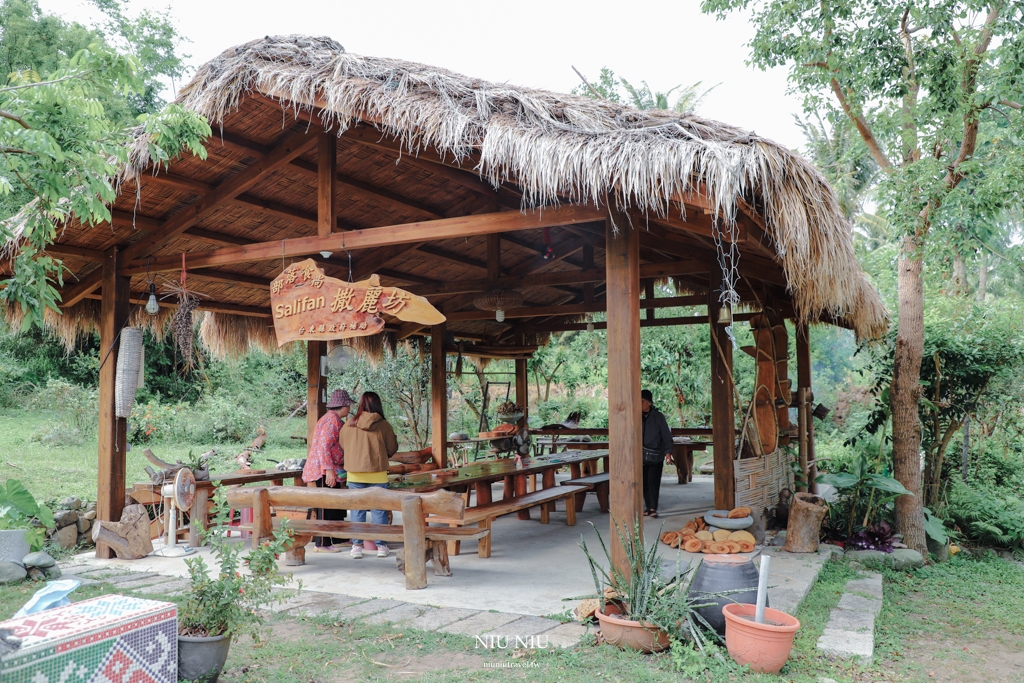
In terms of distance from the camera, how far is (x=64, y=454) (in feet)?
35.9

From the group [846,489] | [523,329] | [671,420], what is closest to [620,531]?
[846,489]

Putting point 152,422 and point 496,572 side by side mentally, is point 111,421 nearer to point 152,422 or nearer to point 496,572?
point 496,572

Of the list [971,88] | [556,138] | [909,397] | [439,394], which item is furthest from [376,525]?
[971,88]

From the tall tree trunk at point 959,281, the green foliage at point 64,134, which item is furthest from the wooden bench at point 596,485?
the green foliage at point 64,134

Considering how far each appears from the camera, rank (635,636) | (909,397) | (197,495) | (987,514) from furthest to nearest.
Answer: (987,514) → (909,397) → (197,495) → (635,636)

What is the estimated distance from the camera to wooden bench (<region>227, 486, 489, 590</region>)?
490 cm

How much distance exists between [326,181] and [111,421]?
281 cm

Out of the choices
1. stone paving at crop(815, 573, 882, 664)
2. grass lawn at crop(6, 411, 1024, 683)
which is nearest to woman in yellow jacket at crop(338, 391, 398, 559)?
grass lawn at crop(6, 411, 1024, 683)

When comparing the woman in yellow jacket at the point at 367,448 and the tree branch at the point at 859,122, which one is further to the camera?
the tree branch at the point at 859,122

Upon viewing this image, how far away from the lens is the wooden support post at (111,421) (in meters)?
6.06

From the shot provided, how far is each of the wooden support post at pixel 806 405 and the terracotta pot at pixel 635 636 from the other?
4.81m

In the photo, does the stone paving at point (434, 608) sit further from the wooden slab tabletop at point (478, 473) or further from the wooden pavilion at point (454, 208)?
the wooden slab tabletop at point (478, 473)

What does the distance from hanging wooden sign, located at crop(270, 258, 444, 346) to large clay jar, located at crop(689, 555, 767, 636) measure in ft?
6.98

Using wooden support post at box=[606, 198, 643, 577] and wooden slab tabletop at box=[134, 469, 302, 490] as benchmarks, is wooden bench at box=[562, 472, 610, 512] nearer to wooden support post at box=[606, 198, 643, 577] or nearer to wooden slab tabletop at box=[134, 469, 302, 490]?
wooden slab tabletop at box=[134, 469, 302, 490]
